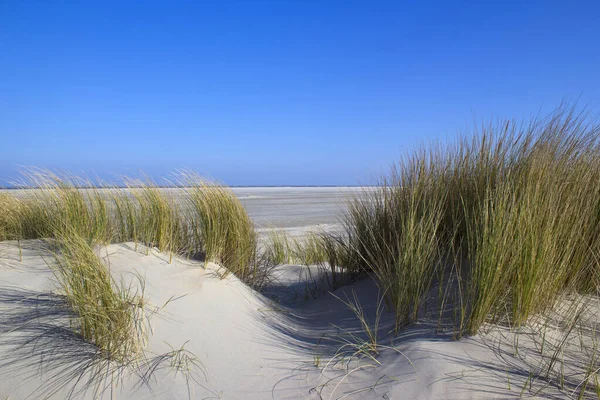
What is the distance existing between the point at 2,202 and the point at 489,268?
4.96 m

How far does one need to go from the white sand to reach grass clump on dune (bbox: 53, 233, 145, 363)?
0.28 feet

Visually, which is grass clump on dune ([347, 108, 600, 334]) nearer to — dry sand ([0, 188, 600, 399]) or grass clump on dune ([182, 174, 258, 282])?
dry sand ([0, 188, 600, 399])

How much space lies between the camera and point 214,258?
138 inches

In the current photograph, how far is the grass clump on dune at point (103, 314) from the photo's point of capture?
200cm

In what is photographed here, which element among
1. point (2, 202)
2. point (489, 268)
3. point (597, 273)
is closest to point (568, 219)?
point (597, 273)

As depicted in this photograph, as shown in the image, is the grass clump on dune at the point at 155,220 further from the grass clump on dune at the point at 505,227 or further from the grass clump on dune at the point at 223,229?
the grass clump on dune at the point at 505,227

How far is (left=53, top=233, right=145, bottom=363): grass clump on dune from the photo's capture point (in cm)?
200

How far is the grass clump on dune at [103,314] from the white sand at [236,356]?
0.08m

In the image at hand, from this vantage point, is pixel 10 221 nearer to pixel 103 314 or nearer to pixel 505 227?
pixel 103 314

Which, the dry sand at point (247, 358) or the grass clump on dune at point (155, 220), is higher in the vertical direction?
the grass clump on dune at point (155, 220)

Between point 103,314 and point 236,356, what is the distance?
0.75 meters

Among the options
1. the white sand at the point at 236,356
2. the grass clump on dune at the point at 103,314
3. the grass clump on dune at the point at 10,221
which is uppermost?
the grass clump on dune at the point at 10,221

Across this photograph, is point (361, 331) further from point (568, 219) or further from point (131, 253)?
point (131, 253)

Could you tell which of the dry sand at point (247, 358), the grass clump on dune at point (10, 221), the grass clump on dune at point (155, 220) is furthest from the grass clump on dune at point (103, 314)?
the grass clump on dune at point (10, 221)
